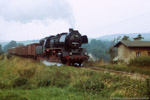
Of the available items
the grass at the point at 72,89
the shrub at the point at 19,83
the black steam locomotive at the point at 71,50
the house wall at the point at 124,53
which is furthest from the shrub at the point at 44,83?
the house wall at the point at 124,53

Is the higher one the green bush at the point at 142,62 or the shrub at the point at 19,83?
the green bush at the point at 142,62

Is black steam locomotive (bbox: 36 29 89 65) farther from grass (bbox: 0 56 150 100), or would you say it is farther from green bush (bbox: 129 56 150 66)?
grass (bbox: 0 56 150 100)

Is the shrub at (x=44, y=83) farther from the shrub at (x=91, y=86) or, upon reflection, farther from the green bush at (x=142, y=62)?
the green bush at (x=142, y=62)

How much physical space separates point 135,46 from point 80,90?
21.8m

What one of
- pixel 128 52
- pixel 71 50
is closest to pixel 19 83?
pixel 71 50

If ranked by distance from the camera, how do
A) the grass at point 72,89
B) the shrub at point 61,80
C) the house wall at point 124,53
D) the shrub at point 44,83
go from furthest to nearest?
1. the house wall at point 124,53
2. the shrub at point 44,83
3. the shrub at point 61,80
4. the grass at point 72,89

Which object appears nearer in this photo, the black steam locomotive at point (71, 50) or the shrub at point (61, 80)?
the shrub at point (61, 80)

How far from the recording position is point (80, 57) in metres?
17.8

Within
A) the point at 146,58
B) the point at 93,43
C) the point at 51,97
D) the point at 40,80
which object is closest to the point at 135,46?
the point at 146,58

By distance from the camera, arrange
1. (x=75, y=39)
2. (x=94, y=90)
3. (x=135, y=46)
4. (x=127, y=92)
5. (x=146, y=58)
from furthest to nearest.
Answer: (x=135, y=46), (x=75, y=39), (x=146, y=58), (x=94, y=90), (x=127, y=92)

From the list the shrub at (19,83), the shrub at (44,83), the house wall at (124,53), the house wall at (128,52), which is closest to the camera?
the shrub at (44,83)

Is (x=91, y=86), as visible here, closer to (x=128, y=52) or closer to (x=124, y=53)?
(x=128, y=52)

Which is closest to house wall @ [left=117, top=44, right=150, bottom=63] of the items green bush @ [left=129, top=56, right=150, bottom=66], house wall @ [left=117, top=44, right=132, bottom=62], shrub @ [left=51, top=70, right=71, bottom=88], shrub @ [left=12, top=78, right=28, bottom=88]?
house wall @ [left=117, top=44, right=132, bottom=62]

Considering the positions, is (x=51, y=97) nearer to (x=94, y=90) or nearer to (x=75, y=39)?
(x=94, y=90)
